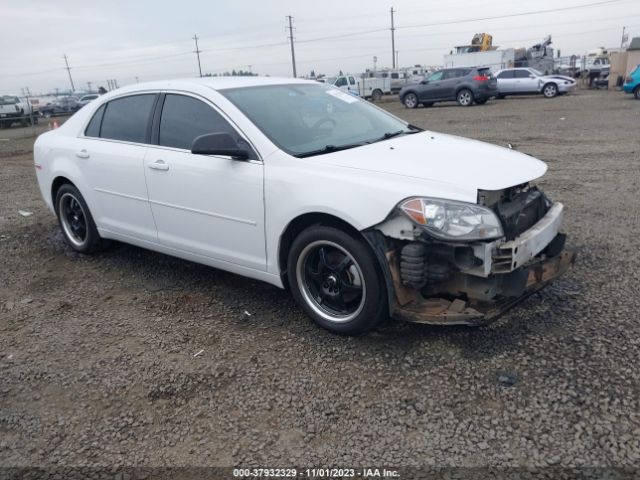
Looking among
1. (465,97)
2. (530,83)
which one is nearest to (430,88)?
(465,97)

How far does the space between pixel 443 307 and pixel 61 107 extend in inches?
1747

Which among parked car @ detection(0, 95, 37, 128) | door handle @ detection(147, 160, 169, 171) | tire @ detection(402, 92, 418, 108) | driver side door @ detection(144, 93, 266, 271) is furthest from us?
parked car @ detection(0, 95, 37, 128)

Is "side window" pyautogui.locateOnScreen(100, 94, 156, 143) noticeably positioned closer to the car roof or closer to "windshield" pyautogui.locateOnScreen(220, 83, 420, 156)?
the car roof

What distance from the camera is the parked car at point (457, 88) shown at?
74.8 feet

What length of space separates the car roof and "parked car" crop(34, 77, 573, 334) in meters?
0.02

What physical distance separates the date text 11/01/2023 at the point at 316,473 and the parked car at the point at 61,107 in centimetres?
4081

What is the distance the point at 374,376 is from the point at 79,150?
11.8 ft

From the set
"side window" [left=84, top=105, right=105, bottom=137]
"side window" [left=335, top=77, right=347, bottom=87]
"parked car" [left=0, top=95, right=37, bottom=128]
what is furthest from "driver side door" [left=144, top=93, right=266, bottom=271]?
"side window" [left=335, top=77, right=347, bottom=87]

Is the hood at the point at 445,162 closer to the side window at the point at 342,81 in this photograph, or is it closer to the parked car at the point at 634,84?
the parked car at the point at 634,84

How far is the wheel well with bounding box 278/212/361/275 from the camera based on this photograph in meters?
3.33

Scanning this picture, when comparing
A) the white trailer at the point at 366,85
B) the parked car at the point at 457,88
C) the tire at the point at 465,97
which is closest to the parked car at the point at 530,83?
the parked car at the point at 457,88

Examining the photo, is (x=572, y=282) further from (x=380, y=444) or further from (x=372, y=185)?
(x=380, y=444)

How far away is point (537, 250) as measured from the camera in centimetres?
334

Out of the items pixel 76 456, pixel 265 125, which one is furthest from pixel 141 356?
pixel 265 125
